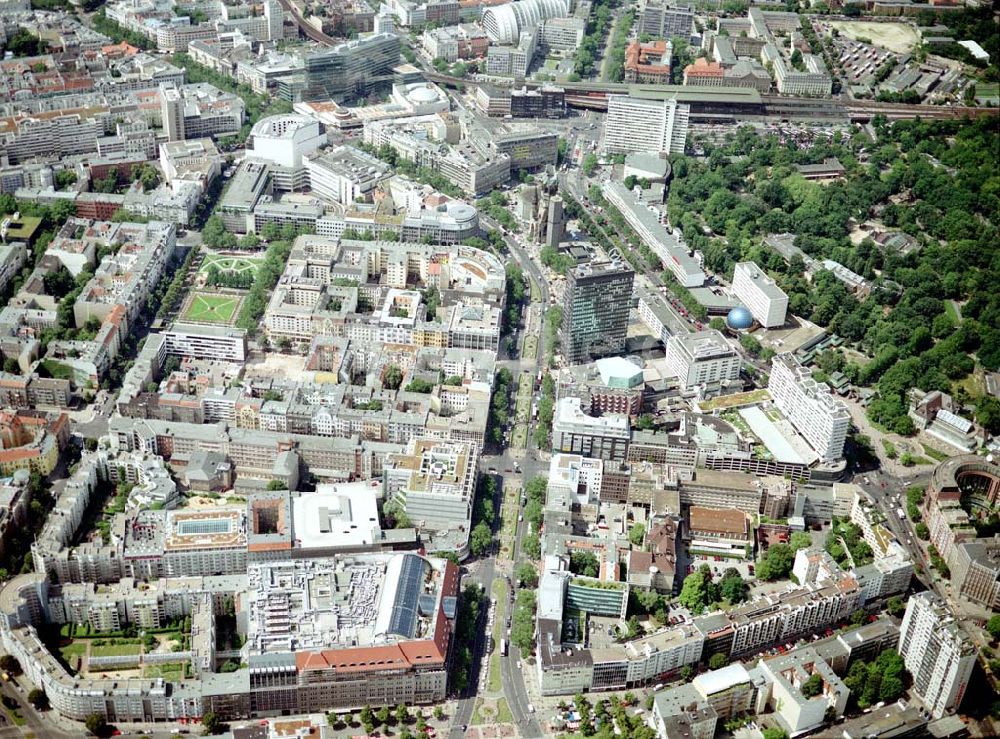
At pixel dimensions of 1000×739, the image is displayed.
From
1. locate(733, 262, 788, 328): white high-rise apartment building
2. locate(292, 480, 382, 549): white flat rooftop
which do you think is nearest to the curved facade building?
locate(733, 262, 788, 328): white high-rise apartment building

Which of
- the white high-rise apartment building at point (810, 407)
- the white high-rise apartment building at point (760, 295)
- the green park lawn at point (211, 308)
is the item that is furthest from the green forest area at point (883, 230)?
the green park lawn at point (211, 308)

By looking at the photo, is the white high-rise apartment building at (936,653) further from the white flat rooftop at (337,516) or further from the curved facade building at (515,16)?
the curved facade building at (515,16)

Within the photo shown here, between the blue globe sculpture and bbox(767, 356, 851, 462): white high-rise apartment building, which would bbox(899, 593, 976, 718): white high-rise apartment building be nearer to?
bbox(767, 356, 851, 462): white high-rise apartment building

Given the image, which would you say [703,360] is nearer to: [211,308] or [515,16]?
[211,308]

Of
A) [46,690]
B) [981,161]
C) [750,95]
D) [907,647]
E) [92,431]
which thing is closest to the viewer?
[46,690]

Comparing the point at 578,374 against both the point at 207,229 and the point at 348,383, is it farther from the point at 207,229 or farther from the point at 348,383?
the point at 207,229

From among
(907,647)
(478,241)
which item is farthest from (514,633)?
(478,241)
